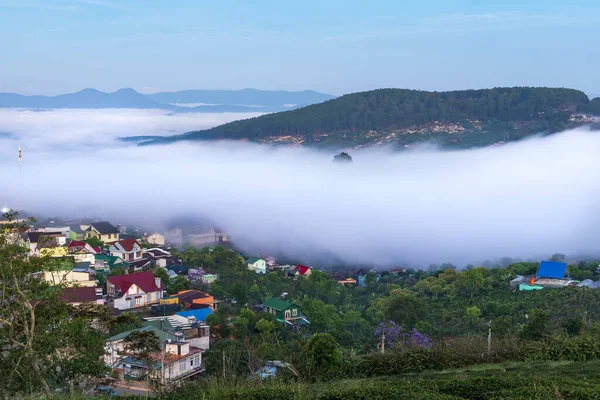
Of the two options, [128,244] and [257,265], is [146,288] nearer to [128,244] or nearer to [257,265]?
[128,244]

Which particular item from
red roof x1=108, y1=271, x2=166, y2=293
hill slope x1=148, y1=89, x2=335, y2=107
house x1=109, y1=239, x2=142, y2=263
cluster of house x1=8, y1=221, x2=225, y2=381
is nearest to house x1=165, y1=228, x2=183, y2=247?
cluster of house x1=8, y1=221, x2=225, y2=381

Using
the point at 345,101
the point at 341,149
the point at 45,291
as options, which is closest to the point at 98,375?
the point at 45,291

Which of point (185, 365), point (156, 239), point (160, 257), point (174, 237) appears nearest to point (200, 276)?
point (160, 257)

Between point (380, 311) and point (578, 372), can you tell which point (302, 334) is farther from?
point (578, 372)

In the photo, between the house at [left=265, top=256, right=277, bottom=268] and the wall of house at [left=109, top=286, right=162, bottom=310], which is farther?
the house at [left=265, top=256, right=277, bottom=268]

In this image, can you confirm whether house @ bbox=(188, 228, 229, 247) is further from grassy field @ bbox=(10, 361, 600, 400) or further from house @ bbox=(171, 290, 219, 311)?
grassy field @ bbox=(10, 361, 600, 400)

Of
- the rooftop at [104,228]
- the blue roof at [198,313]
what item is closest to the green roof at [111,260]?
the rooftop at [104,228]

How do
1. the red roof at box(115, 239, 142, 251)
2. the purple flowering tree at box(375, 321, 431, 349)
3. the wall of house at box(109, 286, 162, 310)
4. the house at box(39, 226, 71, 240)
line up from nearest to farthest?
the purple flowering tree at box(375, 321, 431, 349)
the wall of house at box(109, 286, 162, 310)
the red roof at box(115, 239, 142, 251)
the house at box(39, 226, 71, 240)
